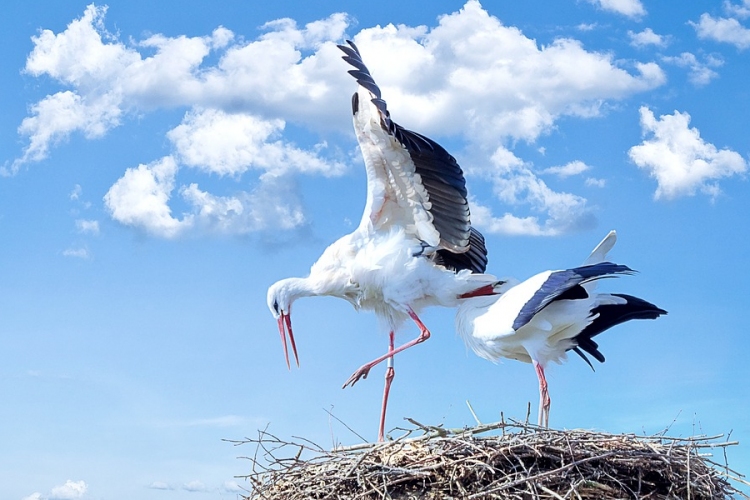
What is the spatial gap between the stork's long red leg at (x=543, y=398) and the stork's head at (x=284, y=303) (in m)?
2.20

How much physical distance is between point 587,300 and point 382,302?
1897mm

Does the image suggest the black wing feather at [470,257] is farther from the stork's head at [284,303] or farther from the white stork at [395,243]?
the stork's head at [284,303]

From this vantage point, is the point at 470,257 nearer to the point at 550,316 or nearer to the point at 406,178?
the point at 406,178

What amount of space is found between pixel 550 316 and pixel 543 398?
56 cm

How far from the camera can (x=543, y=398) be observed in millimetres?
7254

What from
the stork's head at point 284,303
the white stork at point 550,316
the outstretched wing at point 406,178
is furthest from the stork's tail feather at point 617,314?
the stork's head at point 284,303

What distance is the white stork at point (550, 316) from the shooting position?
7035 millimetres

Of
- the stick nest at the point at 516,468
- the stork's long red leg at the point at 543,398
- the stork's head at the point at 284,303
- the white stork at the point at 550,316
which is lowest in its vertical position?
the stick nest at the point at 516,468

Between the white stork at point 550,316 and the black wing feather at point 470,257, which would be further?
the black wing feather at point 470,257

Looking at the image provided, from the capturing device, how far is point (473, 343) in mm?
7504

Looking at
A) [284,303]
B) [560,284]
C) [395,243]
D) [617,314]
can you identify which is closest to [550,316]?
[560,284]

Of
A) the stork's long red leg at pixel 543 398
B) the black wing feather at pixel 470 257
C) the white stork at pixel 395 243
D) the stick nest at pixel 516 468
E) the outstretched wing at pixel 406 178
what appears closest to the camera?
the stick nest at pixel 516 468

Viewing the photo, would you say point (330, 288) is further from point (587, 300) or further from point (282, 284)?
point (587, 300)

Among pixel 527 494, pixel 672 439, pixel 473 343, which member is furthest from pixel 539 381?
pixel 527 494
